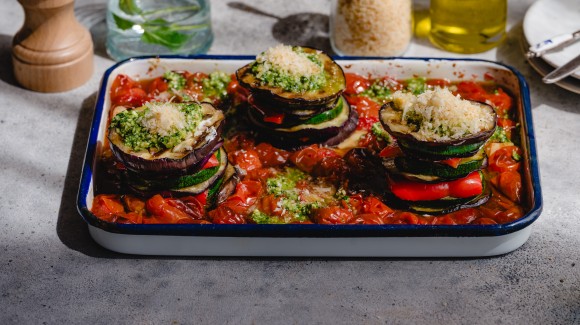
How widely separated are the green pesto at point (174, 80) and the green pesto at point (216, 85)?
0.13 meters

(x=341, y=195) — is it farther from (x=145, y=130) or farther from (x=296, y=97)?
(x=145, y=130)

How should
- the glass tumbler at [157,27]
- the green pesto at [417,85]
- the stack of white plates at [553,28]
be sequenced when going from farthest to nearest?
the glass tumbler at [157,27] < the stack of white plates at [553,28] < the green pesto at [417,85]

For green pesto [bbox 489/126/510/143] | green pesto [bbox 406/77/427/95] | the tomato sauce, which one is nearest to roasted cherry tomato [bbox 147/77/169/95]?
the tomato sauce

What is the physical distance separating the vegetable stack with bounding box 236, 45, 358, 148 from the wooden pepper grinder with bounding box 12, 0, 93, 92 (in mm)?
1240

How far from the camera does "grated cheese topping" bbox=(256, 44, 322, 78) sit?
413 centimetres

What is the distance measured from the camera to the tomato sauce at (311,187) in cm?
385

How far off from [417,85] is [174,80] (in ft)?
4.60

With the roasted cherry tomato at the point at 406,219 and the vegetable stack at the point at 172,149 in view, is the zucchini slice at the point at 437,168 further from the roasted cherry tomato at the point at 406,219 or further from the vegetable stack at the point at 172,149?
the vegetable stack at the point at 172,149

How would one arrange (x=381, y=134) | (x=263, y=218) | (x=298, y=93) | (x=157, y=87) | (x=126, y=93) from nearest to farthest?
(x=263, y=218)
(x=298, y=93)
(x=381, y=134)
(x=126, y=93)
(x=157, y=87)

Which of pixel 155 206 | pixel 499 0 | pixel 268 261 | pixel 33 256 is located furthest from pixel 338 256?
pixel 499 0

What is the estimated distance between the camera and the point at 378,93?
467 cm

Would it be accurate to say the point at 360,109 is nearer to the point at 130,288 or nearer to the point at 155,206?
the point at 155,206

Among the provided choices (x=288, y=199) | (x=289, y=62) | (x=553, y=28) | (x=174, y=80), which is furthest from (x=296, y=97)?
(x=553, y=28)

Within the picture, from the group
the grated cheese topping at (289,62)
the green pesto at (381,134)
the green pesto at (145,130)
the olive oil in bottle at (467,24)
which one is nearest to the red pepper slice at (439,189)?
the green pesto at (381,134)
